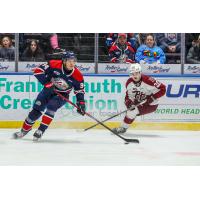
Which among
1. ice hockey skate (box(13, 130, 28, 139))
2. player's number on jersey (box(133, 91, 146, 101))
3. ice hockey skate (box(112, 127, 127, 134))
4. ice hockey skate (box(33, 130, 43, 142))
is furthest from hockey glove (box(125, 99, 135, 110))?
ice hockey skate (box(13, 130, 28, 139))

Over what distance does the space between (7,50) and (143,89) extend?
1871 mm

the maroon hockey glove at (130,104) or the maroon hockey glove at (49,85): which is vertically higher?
the maroon hockey glove at (49,85)

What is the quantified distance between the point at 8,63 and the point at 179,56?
7.43 ft

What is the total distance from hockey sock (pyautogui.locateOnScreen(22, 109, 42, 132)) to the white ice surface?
0.29ft

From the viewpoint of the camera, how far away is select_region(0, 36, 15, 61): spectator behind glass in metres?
7.73

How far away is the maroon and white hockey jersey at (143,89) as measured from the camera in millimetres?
7357

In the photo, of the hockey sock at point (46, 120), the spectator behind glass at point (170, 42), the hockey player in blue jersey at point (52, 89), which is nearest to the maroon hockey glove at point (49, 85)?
the hockey player in blue jersey at point (52, 89)

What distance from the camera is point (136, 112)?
24.8 ft

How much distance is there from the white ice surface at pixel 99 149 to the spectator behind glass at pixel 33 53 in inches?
37.3

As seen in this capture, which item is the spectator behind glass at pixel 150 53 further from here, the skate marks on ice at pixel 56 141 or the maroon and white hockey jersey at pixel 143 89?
the skate marks on ice at pixel 56 141

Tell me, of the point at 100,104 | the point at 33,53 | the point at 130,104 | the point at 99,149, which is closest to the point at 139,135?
the point at 130,104

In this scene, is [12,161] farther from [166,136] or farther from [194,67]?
[194,67]

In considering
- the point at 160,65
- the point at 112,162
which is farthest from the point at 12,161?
the point at 160,65

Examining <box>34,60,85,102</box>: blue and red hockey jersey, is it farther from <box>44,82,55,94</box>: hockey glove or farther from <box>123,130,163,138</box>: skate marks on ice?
<box>123,130,163,138</box>: skate marks on ice
